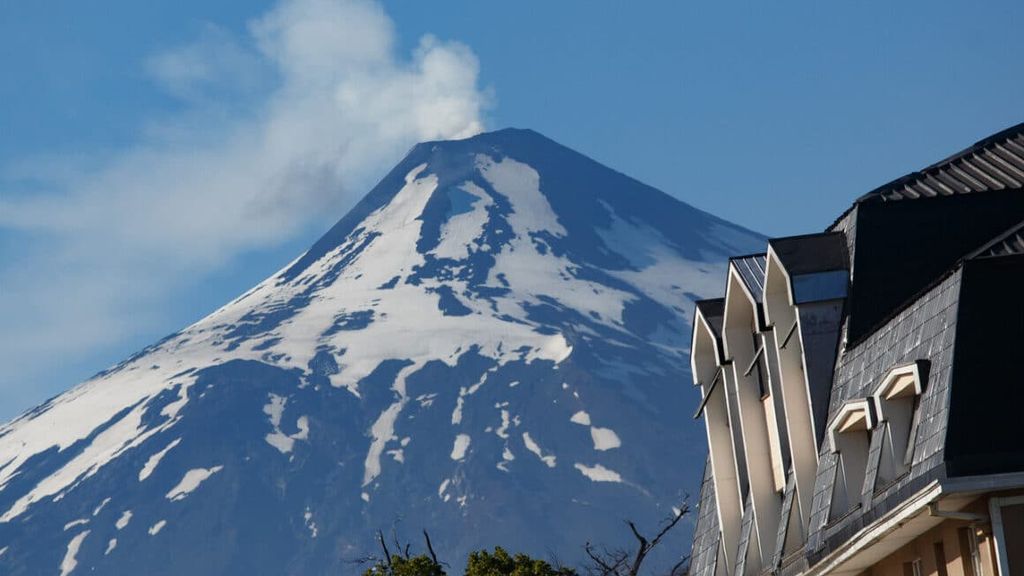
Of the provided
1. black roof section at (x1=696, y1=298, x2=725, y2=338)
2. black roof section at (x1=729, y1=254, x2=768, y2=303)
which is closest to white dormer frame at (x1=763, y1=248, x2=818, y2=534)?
black roof section at (x1=729, y1=254, x2=768, y2=303)

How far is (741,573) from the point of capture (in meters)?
22.8

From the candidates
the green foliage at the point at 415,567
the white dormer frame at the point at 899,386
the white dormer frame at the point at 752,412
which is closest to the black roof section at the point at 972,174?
the white dormer frame at the point at 752,412

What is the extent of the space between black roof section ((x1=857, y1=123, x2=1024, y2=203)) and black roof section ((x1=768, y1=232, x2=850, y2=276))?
0.59m

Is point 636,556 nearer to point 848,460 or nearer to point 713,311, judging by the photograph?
point 713,311

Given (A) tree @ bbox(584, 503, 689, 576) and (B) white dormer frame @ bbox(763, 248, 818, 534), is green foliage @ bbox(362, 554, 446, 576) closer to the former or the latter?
(A) tree @ bbox(584, 503, 689, 576)

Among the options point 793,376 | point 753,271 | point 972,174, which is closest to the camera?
point 793,376

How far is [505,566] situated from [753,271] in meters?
15.6

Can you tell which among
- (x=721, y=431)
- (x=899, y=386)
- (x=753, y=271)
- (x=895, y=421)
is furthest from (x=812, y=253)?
(x=721, y=431)

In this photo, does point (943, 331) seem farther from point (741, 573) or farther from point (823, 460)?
point (741, 573)

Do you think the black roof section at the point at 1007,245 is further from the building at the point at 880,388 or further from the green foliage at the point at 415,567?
the green foliage at the point at 415,567

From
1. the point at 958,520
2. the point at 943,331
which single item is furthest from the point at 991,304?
the point at 958,520

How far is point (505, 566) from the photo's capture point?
37.4 metres

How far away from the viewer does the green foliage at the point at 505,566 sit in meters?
36.8

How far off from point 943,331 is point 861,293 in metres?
4.02
